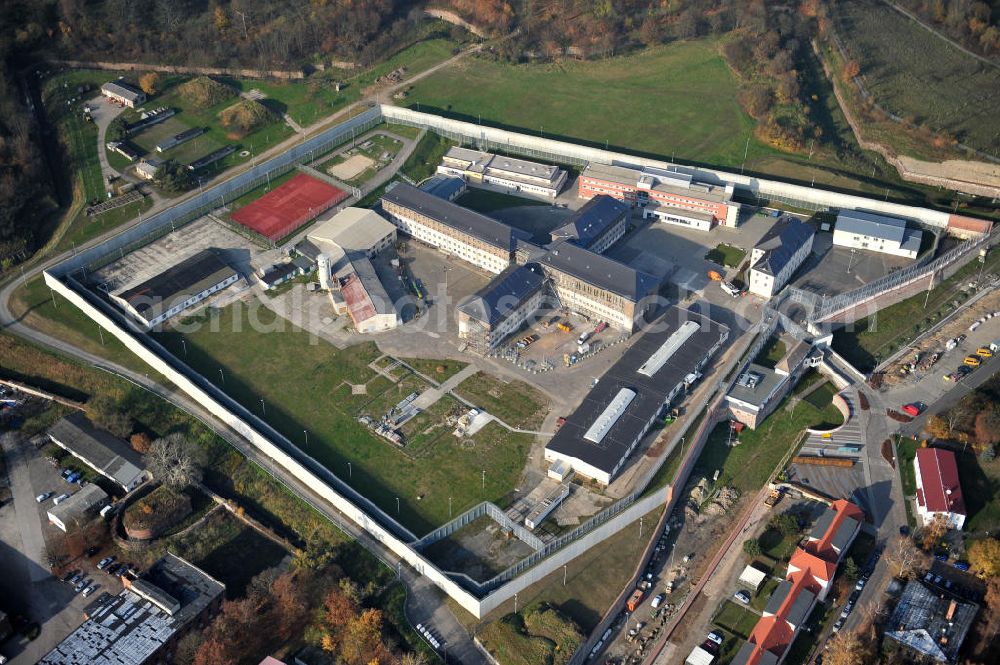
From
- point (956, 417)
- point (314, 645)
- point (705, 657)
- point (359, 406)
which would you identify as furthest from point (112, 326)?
point (956, 417)

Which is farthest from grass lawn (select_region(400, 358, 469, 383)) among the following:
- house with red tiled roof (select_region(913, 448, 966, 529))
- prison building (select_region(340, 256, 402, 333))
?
house with red tiled roof (select_region(913, 448, 966, 529))

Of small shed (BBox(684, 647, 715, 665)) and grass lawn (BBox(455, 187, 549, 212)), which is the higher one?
grass lawn (BBox(455, 187, 549, 212))

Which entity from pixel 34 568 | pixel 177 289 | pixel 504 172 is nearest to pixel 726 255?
pixel 504 172

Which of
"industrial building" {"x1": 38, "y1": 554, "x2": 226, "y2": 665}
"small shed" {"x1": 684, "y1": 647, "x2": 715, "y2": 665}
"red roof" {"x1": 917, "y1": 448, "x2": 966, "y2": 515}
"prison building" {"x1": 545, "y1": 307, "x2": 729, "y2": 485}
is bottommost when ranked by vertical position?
"industrial building" {"x1": 38, "y1": 554, "x2": 226, "y2": 665}

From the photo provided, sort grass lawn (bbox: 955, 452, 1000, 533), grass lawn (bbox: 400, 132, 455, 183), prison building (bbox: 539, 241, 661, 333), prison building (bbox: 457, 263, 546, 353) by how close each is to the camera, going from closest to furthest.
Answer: grass lawn (bbox: 955, 452, 1000, 533)
prison building (bbox: 457, 263, 546, 353)
prison building (bbox: 539, 241, 661, 333)
grass lawn (bbox: 400, 132, 455, 183)

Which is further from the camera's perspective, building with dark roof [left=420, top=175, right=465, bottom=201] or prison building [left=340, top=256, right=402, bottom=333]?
building with dark roof [left=420, top=175, right=465, bottom=201]

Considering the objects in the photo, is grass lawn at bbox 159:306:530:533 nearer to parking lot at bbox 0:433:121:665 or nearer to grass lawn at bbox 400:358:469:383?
grass lawn at bbox 400:358:469:383

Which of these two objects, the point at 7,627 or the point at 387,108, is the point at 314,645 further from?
the point at 387,108
